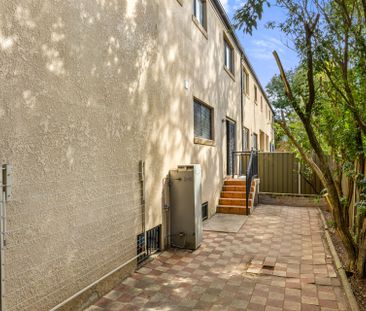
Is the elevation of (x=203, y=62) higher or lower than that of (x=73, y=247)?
higher

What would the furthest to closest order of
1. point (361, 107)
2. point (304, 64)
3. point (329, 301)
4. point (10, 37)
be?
point (304, 64)
point (361, 107)
point (329, 301)
point (10, 37)

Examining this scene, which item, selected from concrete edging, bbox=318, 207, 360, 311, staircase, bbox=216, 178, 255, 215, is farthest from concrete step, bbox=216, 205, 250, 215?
concrete edging, bbox=318, 207, 360, 311

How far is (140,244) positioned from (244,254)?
183 cm

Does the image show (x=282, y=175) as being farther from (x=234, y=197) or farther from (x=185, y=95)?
(x=185, y=95)

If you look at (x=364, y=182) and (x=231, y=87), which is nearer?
(x=364, y=182)

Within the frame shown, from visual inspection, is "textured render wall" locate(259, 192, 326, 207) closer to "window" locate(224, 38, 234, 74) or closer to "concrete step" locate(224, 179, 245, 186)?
"concrete step" locate(224, 179, 245, 186)

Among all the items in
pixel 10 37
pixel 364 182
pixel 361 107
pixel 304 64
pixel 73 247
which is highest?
pixel 304 64

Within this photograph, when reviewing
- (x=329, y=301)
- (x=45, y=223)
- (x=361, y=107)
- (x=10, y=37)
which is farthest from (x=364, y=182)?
(x=10, y=37)

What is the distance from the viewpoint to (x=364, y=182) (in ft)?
11.0

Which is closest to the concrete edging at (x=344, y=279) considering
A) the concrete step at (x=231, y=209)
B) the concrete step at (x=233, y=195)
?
the concrete step at (x=231, y=209)

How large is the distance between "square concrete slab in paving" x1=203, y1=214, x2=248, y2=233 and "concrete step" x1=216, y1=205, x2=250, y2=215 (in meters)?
0.24

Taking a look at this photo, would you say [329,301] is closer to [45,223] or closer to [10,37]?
[45,223]

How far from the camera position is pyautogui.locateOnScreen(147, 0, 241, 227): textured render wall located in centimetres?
499

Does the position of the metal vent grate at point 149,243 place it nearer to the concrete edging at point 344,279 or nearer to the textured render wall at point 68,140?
the textured render wall at point 68,140
